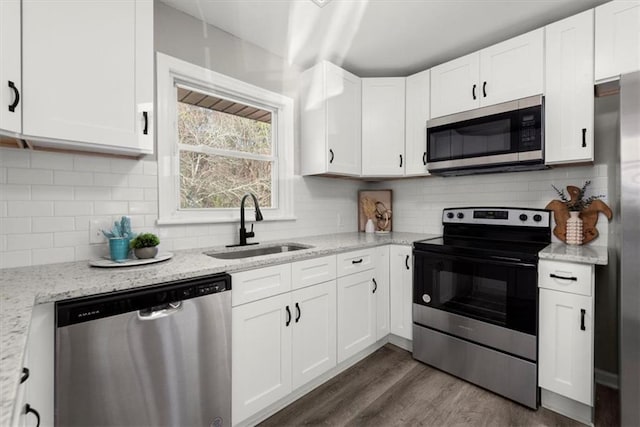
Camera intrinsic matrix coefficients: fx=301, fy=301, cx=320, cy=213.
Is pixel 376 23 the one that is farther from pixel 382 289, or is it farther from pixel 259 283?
pixel 382 289

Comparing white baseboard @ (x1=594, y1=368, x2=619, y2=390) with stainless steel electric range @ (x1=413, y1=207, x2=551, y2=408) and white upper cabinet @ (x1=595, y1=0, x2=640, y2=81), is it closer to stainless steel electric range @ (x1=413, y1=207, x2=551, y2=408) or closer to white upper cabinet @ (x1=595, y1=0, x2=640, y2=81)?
stainless steel electric range @ (x1=413, y1=207, x2=551, y2=408)

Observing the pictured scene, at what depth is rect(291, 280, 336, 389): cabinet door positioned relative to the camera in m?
1.87

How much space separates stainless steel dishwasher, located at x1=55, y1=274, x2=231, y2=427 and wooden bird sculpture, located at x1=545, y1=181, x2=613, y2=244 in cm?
231

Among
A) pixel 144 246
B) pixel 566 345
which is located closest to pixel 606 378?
pixel 566 345

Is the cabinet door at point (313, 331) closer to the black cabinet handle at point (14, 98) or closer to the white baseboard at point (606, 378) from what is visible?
the black cabinet handle at point (14, 98)

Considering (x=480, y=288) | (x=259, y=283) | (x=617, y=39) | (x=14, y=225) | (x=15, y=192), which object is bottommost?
(x=480, y=288)

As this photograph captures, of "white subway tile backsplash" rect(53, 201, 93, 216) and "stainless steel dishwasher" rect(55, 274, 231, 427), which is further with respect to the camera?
"white subway tile backsplash" rect(53, 201, 93, 216)

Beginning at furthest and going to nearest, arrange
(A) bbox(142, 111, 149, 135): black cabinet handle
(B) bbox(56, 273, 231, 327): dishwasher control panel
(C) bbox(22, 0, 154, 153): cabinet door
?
(A) bbox(142, 111, 149, 135): black cabinet handle < (C) bbox(22, 0, 154, 153): cabinet door < (B) bbox(56, 273, 231, 327): dishwasher control panel

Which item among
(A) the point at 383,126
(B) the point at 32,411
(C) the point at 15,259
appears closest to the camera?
(B) the point at 32,411

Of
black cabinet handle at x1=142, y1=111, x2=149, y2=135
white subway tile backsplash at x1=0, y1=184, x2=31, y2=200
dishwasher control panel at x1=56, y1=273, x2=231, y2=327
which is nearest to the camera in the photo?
dishwasher control panel at x1=56, y1=273, x2=231, y2=327

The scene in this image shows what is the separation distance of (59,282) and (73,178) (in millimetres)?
654

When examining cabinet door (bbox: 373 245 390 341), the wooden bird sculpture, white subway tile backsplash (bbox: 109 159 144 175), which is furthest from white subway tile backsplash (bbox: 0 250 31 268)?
the wooden bird sculpture

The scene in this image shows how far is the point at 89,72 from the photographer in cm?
134

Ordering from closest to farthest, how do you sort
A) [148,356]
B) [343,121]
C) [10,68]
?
[10,68], [148,356], [343,121]
